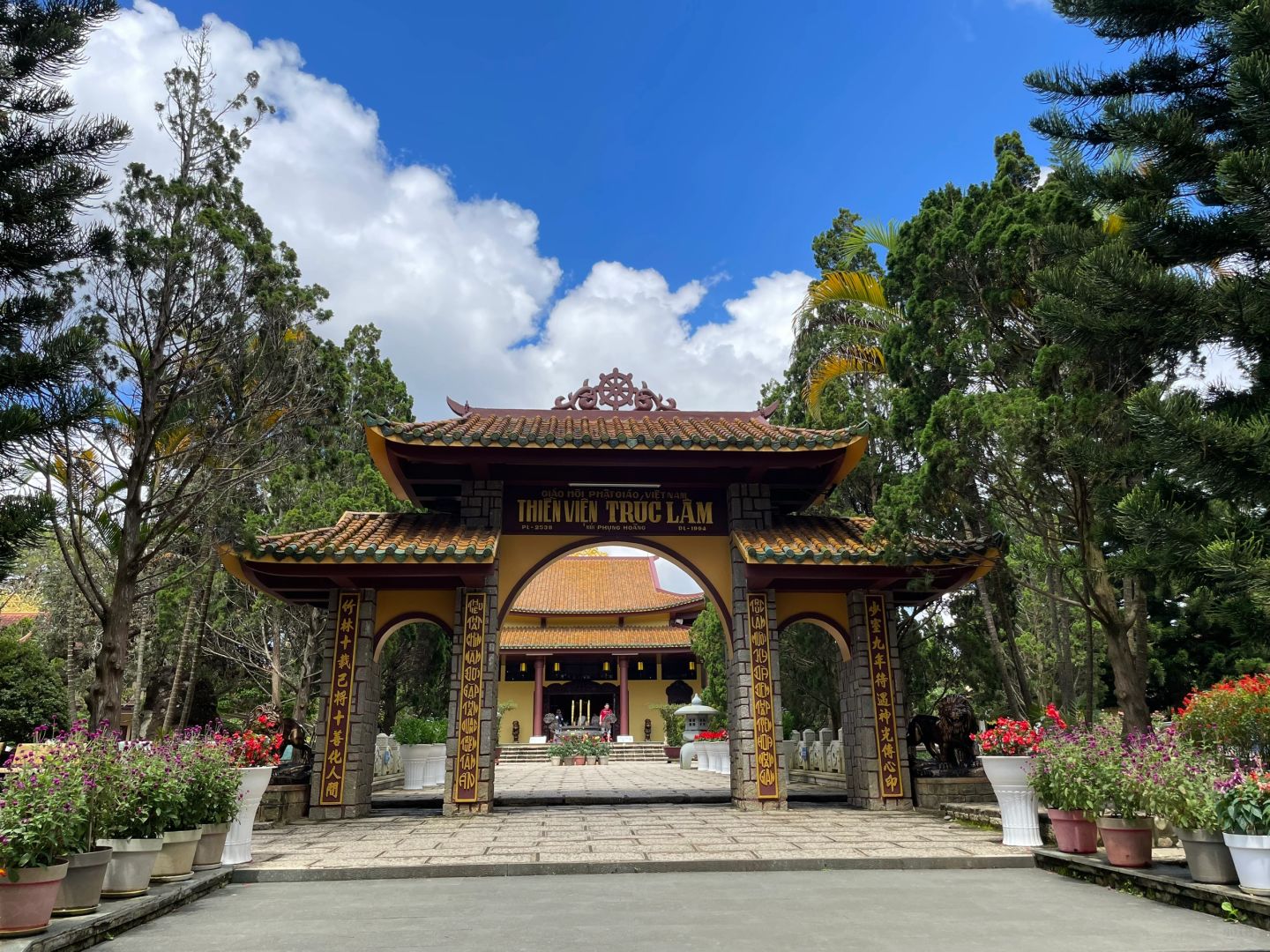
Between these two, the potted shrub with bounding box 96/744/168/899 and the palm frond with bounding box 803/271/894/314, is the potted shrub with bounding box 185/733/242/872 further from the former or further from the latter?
the palm frond with bounding box 803/271/894/314

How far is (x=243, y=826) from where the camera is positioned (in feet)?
21.2

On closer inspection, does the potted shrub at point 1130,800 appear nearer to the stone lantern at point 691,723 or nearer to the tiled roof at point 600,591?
the stone lantern at point 691,723

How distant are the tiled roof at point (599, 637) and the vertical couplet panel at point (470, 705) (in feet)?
68.8

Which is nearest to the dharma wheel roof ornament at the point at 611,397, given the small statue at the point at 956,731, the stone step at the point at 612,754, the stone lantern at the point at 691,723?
the small statue at the point at 956,731

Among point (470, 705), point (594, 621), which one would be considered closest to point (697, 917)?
point (470, 705)

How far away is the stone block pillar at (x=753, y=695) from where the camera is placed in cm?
964

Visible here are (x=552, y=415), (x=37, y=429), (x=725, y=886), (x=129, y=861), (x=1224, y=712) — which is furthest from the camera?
(x=552, y=415)

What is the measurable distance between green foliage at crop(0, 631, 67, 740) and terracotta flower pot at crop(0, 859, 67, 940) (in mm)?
14326

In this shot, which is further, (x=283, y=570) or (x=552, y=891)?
(x=283, y=570)

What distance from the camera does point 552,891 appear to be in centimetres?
547

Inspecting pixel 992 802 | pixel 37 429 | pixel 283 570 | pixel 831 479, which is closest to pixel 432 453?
pixel 283 570

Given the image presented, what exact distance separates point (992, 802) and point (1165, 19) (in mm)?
8023

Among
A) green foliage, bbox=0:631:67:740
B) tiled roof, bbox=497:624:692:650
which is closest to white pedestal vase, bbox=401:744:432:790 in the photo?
green foliage, bbox=0:631:67:740

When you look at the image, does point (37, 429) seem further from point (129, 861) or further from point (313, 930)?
point (313, 930)
